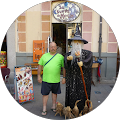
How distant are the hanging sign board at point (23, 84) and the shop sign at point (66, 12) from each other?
3.20 m

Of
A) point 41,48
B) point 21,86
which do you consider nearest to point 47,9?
point 41,48

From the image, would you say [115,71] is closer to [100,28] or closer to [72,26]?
[100,28]

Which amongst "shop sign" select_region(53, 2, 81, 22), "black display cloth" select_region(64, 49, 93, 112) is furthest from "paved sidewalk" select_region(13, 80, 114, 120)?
"shop sign" select_region(53, 2, 81, 22)

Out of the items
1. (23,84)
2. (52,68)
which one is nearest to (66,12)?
(52,68)

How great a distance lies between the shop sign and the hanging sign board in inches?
126

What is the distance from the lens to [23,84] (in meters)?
3.48

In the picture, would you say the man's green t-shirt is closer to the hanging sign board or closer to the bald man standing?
the bald man standing

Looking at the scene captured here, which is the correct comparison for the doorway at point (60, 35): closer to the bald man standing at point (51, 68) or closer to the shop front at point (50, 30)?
the shop front at point (50, 30)

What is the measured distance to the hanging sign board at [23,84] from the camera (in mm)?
3412

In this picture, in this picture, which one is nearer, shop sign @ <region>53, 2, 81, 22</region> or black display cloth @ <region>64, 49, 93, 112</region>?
black display cloth @ <region>64, 49, 93, 112</region>

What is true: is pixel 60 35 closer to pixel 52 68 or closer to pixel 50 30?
pixel 50 30

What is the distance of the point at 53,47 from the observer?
2756 millimetres

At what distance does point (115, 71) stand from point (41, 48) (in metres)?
3.68

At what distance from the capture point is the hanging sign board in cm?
341
